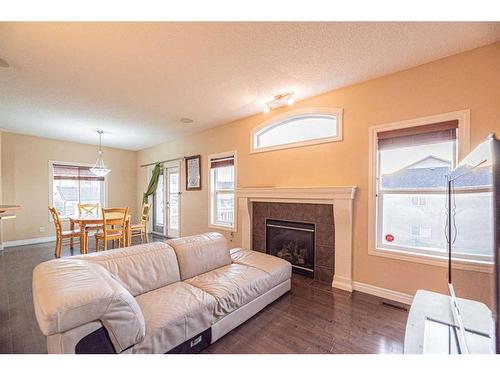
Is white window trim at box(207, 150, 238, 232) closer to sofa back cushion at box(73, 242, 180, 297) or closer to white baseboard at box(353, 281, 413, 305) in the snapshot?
sofa back cushion at box(73, 242, 180, 297)

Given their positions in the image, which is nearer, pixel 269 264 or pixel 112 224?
pixel 269 264

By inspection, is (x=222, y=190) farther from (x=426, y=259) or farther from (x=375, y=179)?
(x=426, y=259)

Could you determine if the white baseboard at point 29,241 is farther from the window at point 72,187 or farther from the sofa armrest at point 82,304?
the sofa armrest at point 82,304

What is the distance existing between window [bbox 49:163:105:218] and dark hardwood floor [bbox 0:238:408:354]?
3.31 m

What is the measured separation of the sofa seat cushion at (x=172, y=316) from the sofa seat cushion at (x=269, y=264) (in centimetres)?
79

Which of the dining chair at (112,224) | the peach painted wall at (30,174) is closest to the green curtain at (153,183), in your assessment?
the peach painted wall at (30,174)

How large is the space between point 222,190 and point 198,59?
2619mm

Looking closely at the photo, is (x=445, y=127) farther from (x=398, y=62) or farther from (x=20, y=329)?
(x=20, y=329)

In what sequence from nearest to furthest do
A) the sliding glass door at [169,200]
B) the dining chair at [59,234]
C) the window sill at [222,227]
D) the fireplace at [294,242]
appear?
1. the fireplace at [294,242]
2. the dining chair at [59,234]
3. the window sill at [222,227]
4. the sliding glass door at [169,200]

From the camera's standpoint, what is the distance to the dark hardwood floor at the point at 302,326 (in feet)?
5.35

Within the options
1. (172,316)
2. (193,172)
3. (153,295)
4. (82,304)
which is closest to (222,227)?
(193,172)

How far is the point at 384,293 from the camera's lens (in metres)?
2.40
